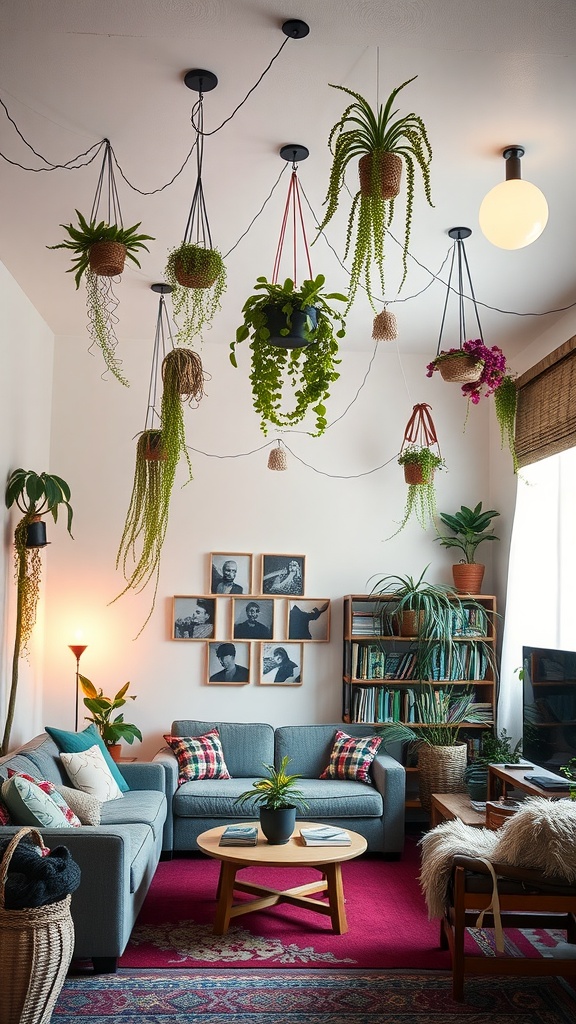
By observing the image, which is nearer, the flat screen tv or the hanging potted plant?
the flat screen tv

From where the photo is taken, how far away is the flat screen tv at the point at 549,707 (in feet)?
14.1

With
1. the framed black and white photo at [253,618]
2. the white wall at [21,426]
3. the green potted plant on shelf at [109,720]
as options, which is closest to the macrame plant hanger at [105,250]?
the white wall at [21,426]

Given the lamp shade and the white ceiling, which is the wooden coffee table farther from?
the white ceiling

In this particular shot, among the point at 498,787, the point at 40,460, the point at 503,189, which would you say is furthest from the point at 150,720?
Answer: the point at 503,189

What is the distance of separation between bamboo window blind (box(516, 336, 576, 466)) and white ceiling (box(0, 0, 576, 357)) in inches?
18.2

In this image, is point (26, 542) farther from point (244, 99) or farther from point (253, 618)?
point (244, 99)

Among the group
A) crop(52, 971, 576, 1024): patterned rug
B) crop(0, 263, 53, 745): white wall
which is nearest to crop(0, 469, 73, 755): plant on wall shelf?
crop(0, 263, 53, 745): white wall

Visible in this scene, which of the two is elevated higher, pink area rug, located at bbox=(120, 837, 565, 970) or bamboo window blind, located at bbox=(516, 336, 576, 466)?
bamboo window blind, located at bbox=(516, 336, 576, 466)

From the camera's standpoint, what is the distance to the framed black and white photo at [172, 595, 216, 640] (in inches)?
238

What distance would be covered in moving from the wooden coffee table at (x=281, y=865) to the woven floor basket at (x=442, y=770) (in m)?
1.48

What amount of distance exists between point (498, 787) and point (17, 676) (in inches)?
114

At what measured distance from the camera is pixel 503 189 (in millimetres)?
3047

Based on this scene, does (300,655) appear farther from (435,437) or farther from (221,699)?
(435,437)

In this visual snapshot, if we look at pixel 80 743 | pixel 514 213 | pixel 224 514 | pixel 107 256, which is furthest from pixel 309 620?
pixel 514 213
